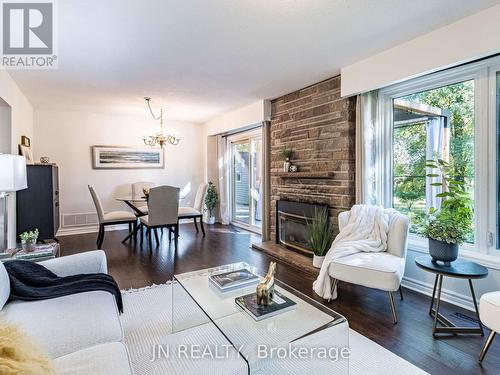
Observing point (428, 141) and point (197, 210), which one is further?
point (197, 210)

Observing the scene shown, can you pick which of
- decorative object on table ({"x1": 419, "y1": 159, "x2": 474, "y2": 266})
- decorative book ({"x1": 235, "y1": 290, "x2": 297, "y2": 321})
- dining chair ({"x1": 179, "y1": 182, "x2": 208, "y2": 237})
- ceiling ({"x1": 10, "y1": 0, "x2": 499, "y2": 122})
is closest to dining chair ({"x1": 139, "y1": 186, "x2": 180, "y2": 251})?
dining chair ({"x1": 179, "y1": 182, "x2": 208, "y2": 237})

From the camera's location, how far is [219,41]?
108 inches

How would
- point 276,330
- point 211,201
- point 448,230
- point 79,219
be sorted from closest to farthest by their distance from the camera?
1. point 276,330
2. point 448,230
3. point 79,219
4. point 211,201

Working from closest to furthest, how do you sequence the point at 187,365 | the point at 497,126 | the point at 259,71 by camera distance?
the point at 187,365, the point at 497,126, the point at 259,71

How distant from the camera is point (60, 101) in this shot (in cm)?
503

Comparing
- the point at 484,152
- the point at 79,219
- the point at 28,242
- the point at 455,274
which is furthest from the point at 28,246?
the point at 484,152

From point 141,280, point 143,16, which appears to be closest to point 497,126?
point 143,16

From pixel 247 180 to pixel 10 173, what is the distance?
461 centimetres

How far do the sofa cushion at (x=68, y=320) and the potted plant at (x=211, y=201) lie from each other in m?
5.17

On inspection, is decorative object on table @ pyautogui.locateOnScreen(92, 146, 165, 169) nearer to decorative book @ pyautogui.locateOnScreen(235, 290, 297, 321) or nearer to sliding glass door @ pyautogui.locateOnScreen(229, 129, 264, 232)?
sliding glass door @ pyautogui.locateOnScreen(229, 129, 264, 232)

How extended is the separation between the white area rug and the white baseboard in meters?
1.19

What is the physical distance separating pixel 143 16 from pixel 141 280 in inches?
104

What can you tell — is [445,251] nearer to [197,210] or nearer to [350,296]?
[350,296]

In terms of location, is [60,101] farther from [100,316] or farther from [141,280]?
[100,316]
